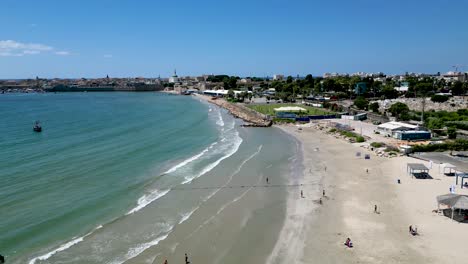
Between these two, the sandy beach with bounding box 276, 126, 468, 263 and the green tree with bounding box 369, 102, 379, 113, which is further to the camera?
the green tree with bounding box 369, 102, 379, 113

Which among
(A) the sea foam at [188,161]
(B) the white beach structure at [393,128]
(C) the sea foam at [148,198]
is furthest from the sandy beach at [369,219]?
(B) the white beach structure at [393,128]

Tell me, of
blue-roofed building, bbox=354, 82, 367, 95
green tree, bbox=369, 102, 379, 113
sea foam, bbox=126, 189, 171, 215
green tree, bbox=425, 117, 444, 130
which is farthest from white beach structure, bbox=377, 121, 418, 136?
blue-roofed building, bbox=354, 82, 367, 95

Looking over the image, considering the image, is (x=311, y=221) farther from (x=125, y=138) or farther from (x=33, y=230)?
(x=125, y=138)

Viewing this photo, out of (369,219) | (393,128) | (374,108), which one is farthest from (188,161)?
(374,108)

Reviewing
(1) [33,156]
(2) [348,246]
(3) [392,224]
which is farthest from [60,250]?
(1) [33,156]

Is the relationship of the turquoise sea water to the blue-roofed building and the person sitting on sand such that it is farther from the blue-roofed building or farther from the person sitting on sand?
the blue-roofed building

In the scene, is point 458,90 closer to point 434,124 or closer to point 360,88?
point 360,88

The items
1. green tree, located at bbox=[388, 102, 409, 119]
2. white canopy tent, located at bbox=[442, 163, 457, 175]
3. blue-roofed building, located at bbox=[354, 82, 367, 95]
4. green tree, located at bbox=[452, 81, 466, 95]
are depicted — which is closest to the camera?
white canopy tent, located at bbox=[442, 163, 457, 175]
